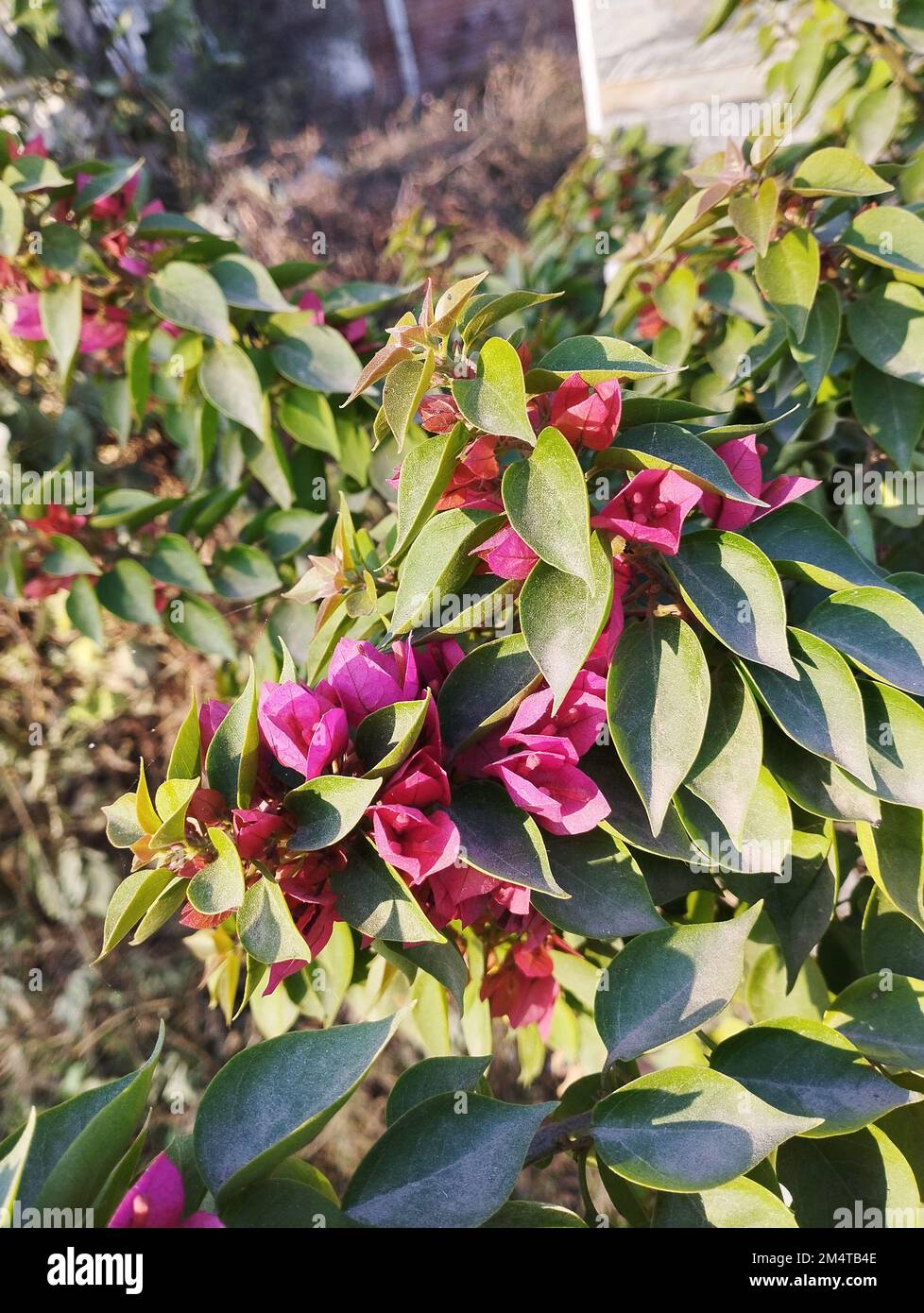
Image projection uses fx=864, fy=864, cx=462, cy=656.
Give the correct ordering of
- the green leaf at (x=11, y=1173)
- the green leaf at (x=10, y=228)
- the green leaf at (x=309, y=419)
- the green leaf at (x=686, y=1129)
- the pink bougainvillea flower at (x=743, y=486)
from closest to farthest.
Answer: the green leaf at (x=11, y=1173)
the green leaf at (x=686, y=1129)
the pink bougainvillea flower at (x=743, y=486)
the green leaf at (x=10, y=228)
the green leaf at (x=309, y=419)

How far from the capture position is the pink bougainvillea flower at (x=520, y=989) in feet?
2.27

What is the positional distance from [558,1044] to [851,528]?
1.80ft

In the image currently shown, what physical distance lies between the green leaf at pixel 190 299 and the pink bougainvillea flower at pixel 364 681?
0.47 metres

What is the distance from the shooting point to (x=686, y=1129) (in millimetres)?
457

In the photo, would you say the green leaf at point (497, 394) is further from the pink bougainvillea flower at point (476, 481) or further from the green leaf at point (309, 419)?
the green leaf at point (309, 419)

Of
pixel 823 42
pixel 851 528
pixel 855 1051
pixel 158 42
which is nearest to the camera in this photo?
pixel 855 1051

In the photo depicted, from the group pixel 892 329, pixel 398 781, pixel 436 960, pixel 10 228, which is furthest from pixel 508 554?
pixel 10 228

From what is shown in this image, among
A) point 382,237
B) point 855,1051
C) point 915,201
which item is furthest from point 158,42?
point 855,1051

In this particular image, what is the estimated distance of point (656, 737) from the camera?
47 centimetres

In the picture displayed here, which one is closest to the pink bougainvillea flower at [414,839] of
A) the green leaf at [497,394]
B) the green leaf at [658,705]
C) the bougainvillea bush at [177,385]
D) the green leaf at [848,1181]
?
the green leaf at [658,705]

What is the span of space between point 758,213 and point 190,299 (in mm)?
539

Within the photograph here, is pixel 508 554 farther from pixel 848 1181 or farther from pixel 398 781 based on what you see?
pixel 848 1181

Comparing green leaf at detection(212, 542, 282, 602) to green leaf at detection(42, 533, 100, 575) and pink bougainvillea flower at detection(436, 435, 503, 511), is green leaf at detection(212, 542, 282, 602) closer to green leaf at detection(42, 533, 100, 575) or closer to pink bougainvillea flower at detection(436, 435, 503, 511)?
green leaf at detection(42, 533, 100, 575)
